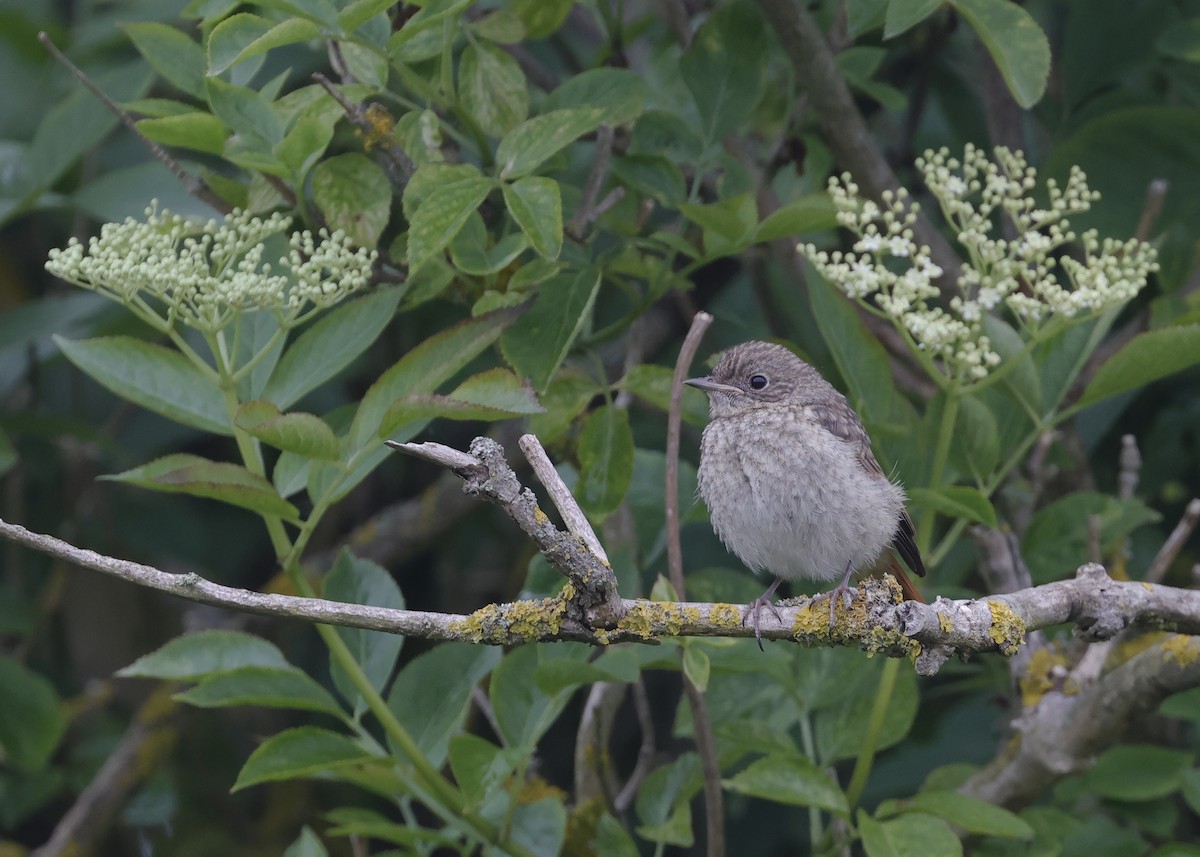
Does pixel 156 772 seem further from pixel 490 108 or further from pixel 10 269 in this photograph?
pixel 490 108

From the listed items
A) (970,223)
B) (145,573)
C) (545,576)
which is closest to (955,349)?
(970,223)

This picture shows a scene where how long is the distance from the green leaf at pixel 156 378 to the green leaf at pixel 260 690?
51 centimetres

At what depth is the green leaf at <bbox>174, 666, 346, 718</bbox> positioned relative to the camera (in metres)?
2.82

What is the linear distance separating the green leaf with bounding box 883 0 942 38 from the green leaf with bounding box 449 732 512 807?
5.53 feet

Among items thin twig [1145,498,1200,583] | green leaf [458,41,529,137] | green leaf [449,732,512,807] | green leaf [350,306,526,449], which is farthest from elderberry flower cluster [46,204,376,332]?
thin twig [1145,498,1200,583]

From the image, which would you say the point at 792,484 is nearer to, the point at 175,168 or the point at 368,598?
the point at 368,598

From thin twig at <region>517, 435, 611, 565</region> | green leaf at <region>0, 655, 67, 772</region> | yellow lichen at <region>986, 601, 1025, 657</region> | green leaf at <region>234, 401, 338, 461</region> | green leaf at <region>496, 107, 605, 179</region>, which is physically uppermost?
green leaf at <region>496, 107, 605, 179</region>

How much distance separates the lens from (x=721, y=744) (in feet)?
11.5

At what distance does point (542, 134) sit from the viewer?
2.85 m

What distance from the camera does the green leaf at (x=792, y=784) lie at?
2.90m

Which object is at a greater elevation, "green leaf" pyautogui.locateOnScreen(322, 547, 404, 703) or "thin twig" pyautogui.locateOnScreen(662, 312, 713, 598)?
"thin twig" pyautogui.locateOnScreen(662, 312, 713, 598)

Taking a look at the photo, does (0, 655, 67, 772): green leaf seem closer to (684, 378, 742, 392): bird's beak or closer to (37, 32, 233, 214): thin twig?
(37, 32, 233, 214): thin twig

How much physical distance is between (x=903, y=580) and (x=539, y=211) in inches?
54.7

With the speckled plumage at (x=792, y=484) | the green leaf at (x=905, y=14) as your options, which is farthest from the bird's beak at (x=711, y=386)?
the green leaf at (x=905, y=14)
